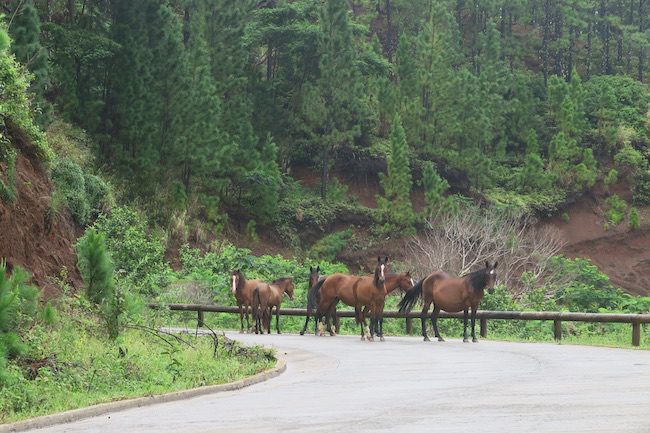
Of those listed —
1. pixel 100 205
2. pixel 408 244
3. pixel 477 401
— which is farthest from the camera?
pixel 408 244

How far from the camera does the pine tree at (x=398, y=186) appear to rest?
6512cm

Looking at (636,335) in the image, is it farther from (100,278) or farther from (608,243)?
(608,243)

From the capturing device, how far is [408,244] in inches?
2437

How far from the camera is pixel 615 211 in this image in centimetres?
7450

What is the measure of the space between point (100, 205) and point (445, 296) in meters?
13.8

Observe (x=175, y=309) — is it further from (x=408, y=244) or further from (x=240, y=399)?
(x=408, y=244)

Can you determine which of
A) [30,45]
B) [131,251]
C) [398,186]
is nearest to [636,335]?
[131,251]

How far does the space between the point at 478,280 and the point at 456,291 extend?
2.41 feet

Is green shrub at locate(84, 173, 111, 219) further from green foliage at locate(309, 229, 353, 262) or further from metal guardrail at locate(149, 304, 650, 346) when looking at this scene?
green foliage at locate(309, 229, 353, 262)

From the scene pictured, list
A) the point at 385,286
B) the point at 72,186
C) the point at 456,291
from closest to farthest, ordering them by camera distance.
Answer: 1. the point at 72,186
2. the point at 456,291
3. the point at 385,286

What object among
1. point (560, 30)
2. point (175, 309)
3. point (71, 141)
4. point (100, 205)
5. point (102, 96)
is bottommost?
point (175, 309)

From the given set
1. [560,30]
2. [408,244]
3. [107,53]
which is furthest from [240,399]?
[560,30]

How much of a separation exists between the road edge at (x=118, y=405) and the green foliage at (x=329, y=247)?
154 feet

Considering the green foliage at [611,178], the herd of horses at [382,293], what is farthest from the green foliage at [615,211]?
the herd of horses at [382,293]
